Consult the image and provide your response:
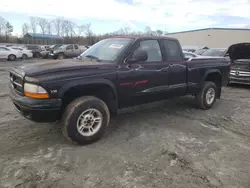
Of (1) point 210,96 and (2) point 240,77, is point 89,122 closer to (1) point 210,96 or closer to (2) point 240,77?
(1) point 210,96

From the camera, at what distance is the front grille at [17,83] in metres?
3.76

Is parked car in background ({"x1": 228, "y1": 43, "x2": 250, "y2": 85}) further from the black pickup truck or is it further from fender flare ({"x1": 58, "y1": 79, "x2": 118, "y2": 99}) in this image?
fender flare ({"x1": 58, "y1": 79, "x2": 118, "y2": 99})

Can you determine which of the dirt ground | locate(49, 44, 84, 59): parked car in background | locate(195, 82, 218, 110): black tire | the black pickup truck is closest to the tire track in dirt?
the dirt ground

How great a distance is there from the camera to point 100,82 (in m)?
3.94

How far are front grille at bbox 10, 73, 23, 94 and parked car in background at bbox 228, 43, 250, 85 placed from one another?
27.7ft

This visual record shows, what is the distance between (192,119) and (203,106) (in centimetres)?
92

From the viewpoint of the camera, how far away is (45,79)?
11.4 ft

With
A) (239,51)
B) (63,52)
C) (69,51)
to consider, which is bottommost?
(63,52)

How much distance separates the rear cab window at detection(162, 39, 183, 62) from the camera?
5.16 m

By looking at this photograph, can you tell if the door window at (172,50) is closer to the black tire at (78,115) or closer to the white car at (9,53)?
the black tire at (78,115)

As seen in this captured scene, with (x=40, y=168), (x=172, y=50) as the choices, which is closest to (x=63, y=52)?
(x=172, y=50)

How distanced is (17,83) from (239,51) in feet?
29.3

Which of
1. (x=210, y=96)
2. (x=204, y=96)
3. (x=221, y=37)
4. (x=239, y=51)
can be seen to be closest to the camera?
(x=204, y=96)

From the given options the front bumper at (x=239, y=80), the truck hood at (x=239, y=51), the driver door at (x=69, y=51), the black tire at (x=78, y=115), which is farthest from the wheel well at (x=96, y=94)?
the driver door at (x=69, y=51)
